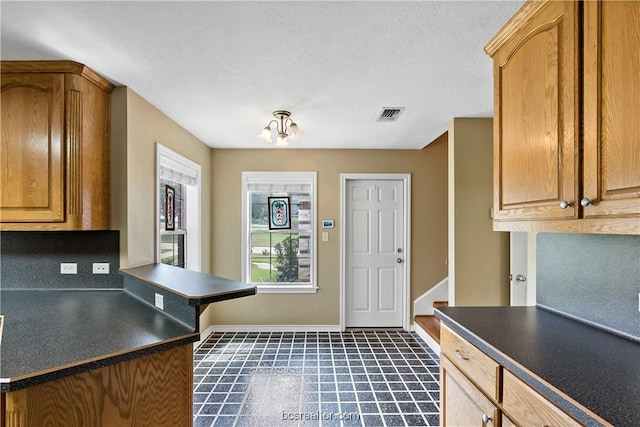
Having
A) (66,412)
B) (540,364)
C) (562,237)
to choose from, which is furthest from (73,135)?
(562,237)

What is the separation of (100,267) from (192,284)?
96 cm

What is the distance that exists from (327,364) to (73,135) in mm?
2719

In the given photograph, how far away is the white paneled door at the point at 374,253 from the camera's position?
→ 416 cm

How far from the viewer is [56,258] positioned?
2.28 meters

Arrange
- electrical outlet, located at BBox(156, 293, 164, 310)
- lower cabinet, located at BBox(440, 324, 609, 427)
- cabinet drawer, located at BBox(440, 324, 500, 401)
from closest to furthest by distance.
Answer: lower cabinet, located at BBox(440, 324, 609, 427) → cabinet drawer, located at BBox(440, 324, 500, 401) → electrical outlet, located at BBox(156, 293, 164, 310)

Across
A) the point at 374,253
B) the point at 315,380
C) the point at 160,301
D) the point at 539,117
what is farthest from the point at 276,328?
the point at 539,117

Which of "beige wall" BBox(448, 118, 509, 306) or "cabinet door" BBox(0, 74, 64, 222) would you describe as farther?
"beige wall" BBox(448, 118, 509, 306)

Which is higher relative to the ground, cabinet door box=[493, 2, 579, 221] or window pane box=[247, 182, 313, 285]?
cabinet door box=[493, 2, 579, 221]

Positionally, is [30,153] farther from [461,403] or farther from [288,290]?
[288,290]

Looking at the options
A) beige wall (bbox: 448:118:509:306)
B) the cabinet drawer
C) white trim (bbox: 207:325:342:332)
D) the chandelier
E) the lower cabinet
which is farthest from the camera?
white trim (bbox: 207:325:342:332)

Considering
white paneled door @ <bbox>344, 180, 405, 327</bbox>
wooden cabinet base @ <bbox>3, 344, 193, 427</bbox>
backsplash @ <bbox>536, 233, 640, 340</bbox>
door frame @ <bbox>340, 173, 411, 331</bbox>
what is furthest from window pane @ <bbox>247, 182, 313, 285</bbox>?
backsplash @ <bbox>536, 233, 640, 340</bbox>

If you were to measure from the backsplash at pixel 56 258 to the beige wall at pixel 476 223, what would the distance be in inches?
108

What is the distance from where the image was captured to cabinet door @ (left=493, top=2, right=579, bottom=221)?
3.74 feet

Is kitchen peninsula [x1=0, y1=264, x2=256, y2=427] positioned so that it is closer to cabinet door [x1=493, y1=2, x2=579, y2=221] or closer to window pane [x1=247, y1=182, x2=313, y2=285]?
cabinet door [x1=493, y1=2, x2=579, y2=221]
